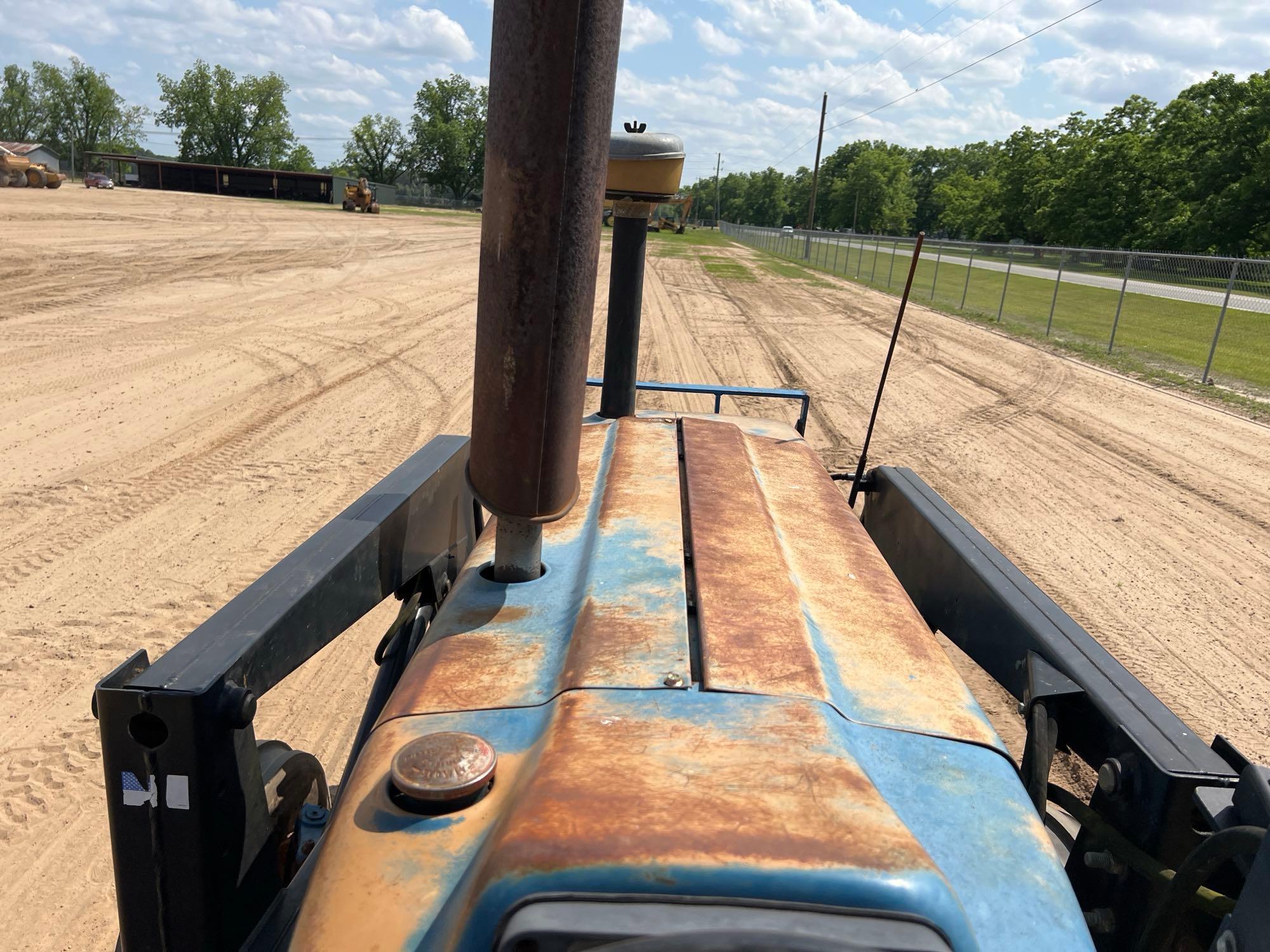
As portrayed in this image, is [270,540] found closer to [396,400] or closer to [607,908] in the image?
[396,400]

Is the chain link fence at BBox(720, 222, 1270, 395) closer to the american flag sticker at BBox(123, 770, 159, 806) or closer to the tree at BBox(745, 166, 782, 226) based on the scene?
the american flag sticker at BBox(123, 770, 159, 806)

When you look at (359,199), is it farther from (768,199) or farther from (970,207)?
(768,199)

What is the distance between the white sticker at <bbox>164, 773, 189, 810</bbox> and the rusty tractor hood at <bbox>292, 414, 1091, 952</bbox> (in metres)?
0.29

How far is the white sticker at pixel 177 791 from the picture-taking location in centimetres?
155

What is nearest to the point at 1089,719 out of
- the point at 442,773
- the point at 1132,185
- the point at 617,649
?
the point at 617,649

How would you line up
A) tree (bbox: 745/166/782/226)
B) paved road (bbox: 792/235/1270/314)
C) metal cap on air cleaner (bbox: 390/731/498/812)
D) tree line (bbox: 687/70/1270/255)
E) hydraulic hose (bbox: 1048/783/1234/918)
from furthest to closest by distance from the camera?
1. tree (bbox: 745/166/782/226)
2. tree line (bbox: 687/70/1270/255)
3. paved road (bbox: 792/235/1270/314)
4. hydraulic hose (bbox: 1048/783/1234/918)
5. metal cap on air cleaner (bbox: 390/731/498/812)

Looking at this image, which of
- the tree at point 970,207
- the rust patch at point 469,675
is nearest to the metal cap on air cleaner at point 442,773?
the rust patch at point 469,675

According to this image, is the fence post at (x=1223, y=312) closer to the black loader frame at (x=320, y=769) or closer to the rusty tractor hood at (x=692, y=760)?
the black loader frame at (x=320, y=769)

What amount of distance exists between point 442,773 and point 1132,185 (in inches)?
2667

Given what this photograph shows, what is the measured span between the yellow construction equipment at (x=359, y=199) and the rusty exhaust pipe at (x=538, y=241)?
5387cm

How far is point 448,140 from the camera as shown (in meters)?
109

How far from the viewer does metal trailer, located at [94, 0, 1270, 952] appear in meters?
1.11

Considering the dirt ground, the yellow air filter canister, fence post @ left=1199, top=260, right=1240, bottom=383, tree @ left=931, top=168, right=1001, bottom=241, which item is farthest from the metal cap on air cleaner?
tree @ left=931, top=168, right=1001, bottom=241

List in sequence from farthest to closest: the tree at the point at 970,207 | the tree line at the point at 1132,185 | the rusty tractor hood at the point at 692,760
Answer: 1. the tree at the point at 970,207
2. the tree line at the point at 1132,185
3. the rusty tractor hood at the point at 692,760
